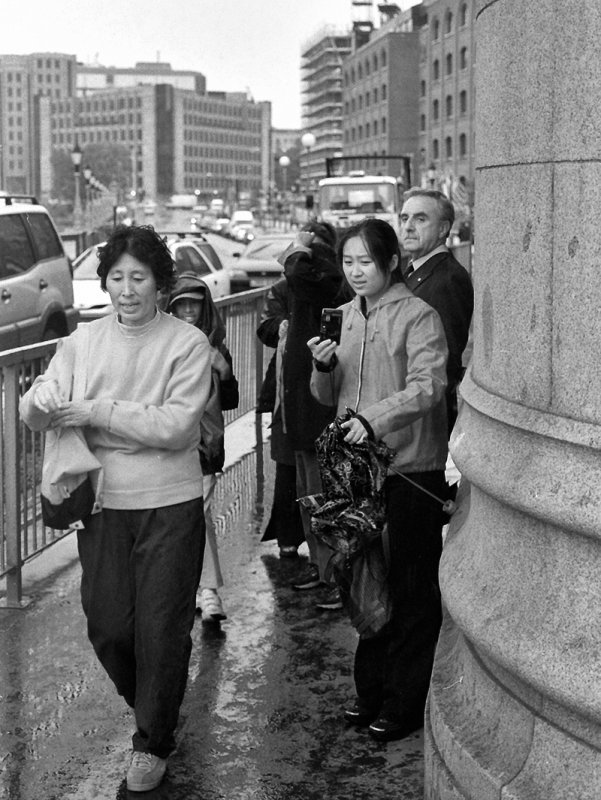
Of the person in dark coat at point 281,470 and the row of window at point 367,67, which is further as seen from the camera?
the row of window at point 367,67

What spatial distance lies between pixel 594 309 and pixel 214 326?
3.18m

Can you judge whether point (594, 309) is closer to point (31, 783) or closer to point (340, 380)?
point (340, 380)

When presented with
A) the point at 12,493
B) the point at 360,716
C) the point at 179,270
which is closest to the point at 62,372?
the point at 360,716

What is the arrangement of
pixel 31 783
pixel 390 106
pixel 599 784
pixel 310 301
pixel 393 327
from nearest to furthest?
pixel 599 784 < pixel 31 783 < pixel 393 327 < pixel 310 301 < pixel 390 106

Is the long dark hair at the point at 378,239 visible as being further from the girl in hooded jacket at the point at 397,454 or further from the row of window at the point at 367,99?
the row of window at the point at 367,99

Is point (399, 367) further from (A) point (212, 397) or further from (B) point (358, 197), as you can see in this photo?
(B) point (358, 197)

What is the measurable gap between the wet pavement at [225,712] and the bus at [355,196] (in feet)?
98.0

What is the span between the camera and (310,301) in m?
6.86

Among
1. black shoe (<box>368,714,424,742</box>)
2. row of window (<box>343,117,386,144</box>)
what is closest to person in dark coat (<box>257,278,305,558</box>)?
black shoe (<box>368,714,424,742</box>)

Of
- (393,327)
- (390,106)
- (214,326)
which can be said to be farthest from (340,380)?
(390,106)

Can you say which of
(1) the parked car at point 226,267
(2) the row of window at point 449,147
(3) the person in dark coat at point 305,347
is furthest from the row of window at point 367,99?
(3) the person in dark coat at point 305,347

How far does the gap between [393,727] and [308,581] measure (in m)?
2.17

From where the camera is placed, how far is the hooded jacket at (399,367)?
197 inches

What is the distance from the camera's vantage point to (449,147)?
107 metres
